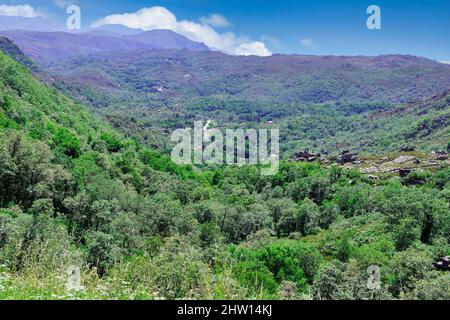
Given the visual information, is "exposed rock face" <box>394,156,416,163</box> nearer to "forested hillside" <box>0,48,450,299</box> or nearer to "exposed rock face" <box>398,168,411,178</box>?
"exposed rock face" <box>398,168,411,178</box>

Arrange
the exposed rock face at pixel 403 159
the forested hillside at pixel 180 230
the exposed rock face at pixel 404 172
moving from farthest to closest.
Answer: the exposed rock face at pixel 403 159, the exposed rock face at pixel 404 172, the forested hillside at pixel 180 230

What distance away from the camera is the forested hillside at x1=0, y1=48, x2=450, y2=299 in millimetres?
9500

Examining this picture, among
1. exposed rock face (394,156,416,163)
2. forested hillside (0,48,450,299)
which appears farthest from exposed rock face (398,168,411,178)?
exposed rock face (394,156,416,163)

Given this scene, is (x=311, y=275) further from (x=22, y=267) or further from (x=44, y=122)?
(x=44, y=122)

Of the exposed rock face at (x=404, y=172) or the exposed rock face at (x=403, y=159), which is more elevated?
the exposed rock face at (x=403, y=159)

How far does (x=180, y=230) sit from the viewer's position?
173 ft

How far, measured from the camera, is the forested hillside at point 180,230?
31.2 ft

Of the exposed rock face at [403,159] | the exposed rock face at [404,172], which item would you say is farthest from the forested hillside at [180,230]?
the exposed rock face at [403,159]

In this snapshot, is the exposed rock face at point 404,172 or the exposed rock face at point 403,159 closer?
the exposed rock face at point 404,172

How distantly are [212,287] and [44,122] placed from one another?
3285 inches

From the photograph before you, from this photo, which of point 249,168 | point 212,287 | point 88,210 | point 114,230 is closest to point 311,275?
point 114,230

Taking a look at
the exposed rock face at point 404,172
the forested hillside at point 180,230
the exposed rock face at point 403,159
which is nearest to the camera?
the forested hillside at point 180,230

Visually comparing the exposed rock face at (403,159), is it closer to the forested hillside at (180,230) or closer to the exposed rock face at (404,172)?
the exposed rock face at (404,172)

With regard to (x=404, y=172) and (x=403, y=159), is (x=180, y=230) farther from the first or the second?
→ (x=403, y=159)
